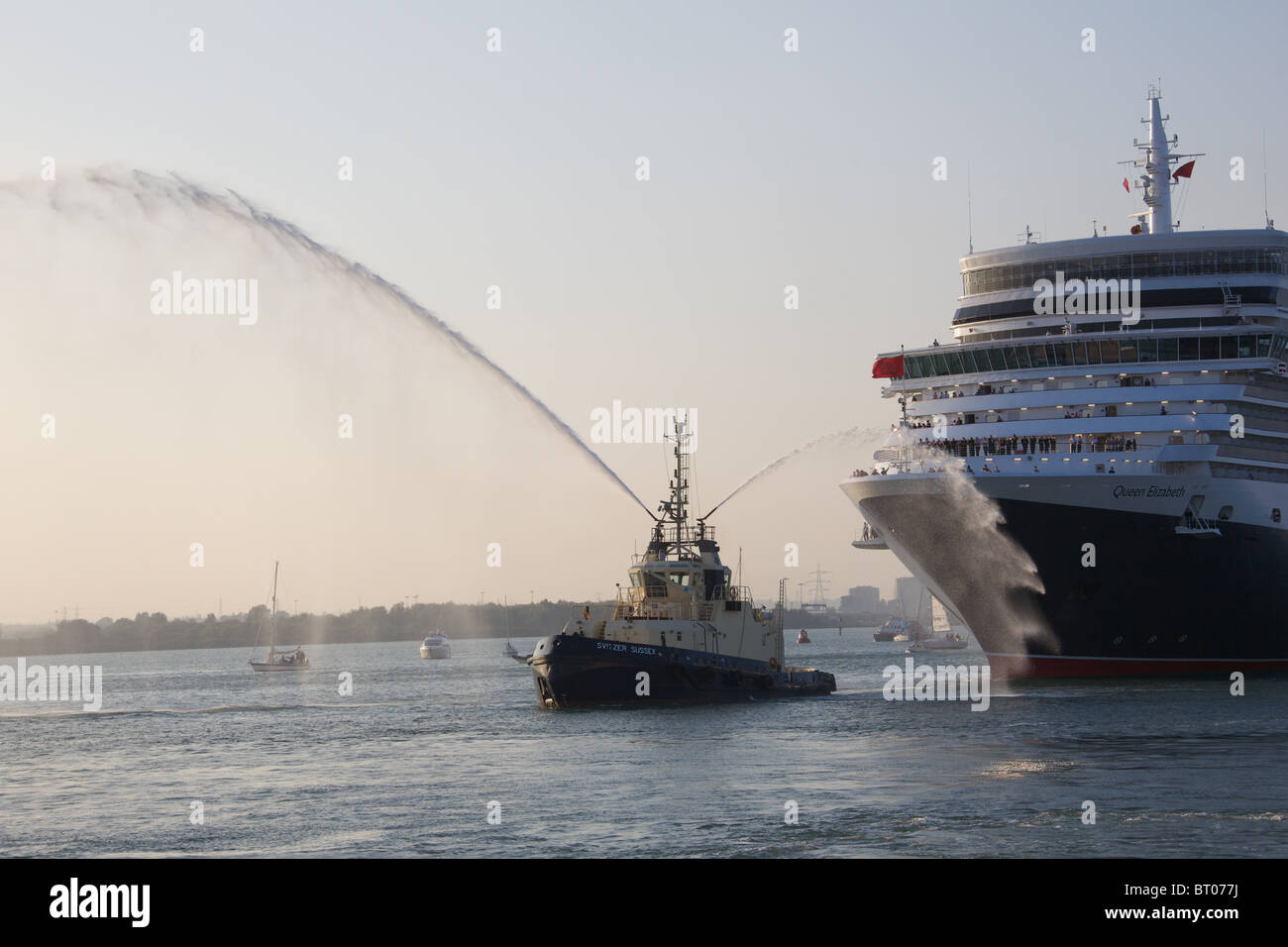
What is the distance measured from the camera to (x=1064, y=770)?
44.0 meters

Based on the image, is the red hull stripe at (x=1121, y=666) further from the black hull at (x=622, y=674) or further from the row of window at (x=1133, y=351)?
the black hull at (x=622, y=674)

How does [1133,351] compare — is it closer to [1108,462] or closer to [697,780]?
[1108,462]

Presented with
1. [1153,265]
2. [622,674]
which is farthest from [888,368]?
[622,674]

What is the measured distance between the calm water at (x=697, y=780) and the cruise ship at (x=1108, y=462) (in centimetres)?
315

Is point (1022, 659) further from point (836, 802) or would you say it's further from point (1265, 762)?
point (836, 802)

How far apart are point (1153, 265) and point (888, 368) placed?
48.0ft

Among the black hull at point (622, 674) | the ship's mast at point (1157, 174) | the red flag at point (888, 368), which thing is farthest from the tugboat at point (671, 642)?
the ship's mast at point (1157, 174)

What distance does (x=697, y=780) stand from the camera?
44.8 meters

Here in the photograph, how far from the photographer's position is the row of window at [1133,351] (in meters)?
74.8

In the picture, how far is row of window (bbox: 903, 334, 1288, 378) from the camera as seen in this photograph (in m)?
74.8

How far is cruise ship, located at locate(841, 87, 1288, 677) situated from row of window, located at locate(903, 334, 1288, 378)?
0.32ft

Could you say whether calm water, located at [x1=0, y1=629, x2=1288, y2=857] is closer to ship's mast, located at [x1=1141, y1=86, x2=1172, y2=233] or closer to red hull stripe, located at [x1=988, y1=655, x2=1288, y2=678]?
red hull stripe, located at [x1=988, y1=655, x2=1288, y2=678]

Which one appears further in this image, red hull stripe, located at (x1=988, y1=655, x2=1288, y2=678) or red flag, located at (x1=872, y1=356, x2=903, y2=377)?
red flag, located at (x1=872, y1=356, x2=903, y2=377)

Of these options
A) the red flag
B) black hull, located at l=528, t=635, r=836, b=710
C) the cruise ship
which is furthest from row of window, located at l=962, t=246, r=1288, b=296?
black hull, located at l=528, t=635, r=836, b=710
